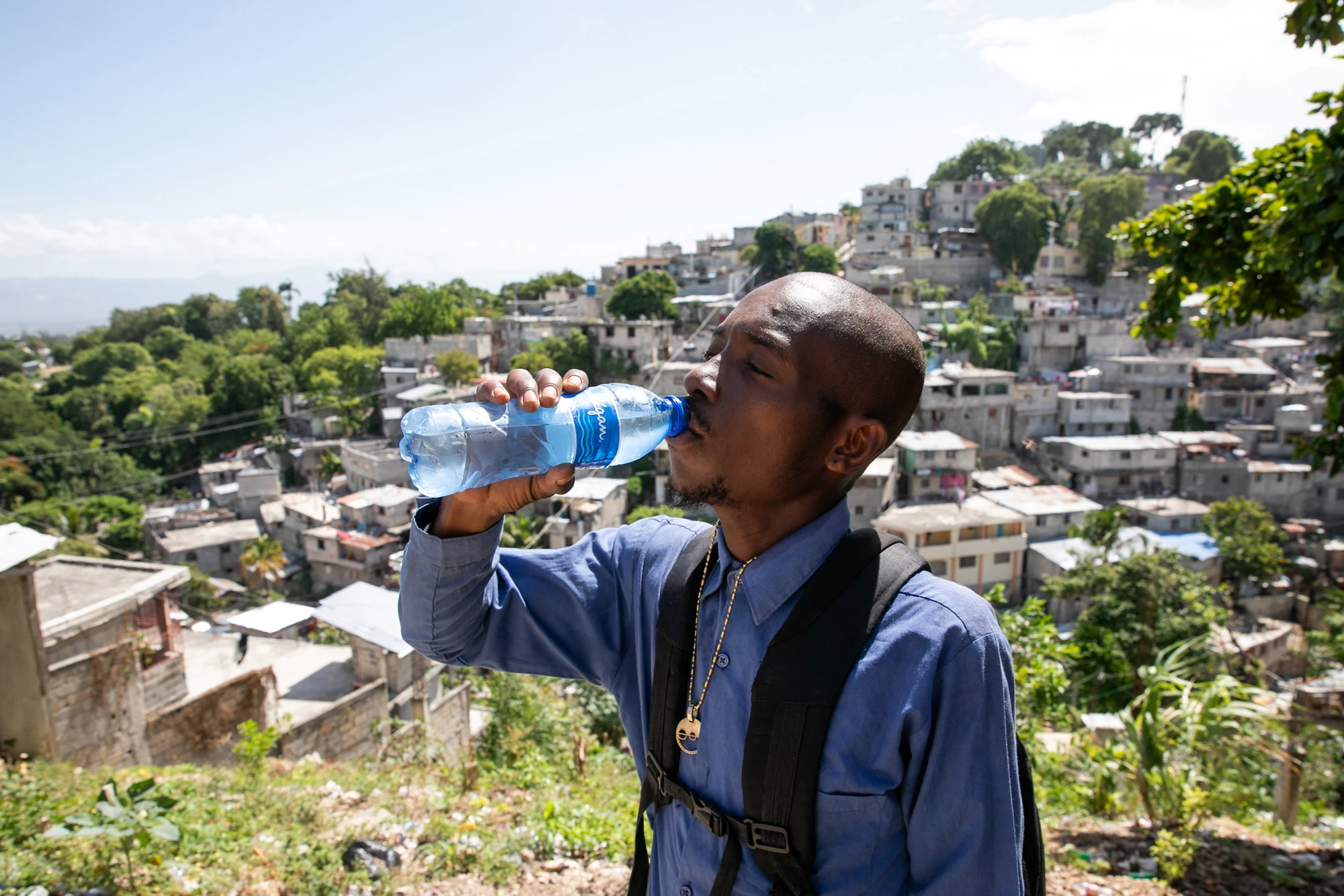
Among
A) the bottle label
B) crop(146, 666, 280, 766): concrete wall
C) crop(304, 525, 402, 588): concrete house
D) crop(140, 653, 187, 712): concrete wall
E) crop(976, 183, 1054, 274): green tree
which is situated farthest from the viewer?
crop(976, 183, 1054, 274): green tree

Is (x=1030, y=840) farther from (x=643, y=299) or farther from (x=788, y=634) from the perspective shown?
(x=643, y=299)

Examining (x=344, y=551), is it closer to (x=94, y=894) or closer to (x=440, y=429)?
(x=94, y=894)

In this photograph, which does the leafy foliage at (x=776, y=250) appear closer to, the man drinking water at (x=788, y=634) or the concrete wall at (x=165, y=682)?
the concrete wall at (x=165, y=682)

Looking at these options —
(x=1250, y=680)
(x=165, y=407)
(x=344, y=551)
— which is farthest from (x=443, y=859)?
(x=165, y=407)

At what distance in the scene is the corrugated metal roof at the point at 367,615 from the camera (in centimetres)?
825

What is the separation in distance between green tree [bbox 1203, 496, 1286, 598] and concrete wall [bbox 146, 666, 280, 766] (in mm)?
22027

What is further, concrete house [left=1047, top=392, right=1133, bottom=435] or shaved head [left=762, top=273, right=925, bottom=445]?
concrete house [left=1047, top=392, right=1133, bottom=435]

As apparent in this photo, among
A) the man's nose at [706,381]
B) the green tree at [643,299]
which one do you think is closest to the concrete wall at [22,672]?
the man's nose at [706,381]

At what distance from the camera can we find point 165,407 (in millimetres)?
37000

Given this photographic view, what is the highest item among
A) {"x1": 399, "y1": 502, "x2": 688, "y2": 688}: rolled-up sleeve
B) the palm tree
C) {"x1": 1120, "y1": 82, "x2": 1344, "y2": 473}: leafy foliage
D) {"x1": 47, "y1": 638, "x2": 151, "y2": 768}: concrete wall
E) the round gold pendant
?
{"x1": 1120, "y1": 82, "x2": 1344, "y2": 473}: leafy foliage

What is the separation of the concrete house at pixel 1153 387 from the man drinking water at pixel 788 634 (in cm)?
3117

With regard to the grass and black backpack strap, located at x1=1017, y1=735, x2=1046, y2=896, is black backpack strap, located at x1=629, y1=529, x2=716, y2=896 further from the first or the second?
the grass

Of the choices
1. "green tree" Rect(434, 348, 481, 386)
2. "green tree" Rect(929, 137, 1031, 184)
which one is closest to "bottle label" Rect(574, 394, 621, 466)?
"green tree" Rect(434, 348, 481, 386)

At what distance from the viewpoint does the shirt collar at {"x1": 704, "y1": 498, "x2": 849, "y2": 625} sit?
4.35 ft
